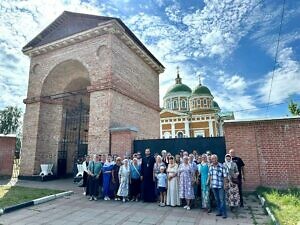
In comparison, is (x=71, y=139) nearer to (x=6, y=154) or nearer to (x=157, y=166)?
(x=6, y=154)

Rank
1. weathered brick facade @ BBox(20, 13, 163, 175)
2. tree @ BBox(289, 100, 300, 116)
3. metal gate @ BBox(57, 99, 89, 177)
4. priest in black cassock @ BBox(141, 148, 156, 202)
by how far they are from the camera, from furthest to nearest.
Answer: tree @ BBox(289, 100, 300, 116)
metal gate @ BBox(57, 99, 89, 177)
weathered brick facade @ BBox(20, 13, 163, 175)
priest in black cassock @ BBox(141, 148, 156, 202)

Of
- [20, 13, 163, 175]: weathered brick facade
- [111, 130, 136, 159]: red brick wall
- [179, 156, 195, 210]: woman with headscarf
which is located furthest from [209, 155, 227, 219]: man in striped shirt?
[20, 13, 163, 175]: weathered brick facade

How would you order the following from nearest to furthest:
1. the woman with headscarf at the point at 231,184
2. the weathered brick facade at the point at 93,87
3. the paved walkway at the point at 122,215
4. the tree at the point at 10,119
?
the paved walkway at the point at 122,215 → the woman with headscarf at the point at 231,184 → the weathered brick facade at the point at 93,87 → the tree at the point at 10,119

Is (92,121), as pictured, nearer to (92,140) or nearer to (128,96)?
(92,140)

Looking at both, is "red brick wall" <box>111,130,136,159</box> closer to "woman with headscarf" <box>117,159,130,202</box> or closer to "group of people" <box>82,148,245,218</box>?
"group of people" <box>82,148,245,218</box>

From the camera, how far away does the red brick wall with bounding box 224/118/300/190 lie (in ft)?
28.2

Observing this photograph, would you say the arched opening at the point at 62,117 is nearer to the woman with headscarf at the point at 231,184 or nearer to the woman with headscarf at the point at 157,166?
the woman with headscarf at the point at 157,166

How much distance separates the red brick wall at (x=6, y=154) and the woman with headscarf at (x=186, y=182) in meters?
12.6

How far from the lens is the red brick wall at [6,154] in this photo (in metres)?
14.6

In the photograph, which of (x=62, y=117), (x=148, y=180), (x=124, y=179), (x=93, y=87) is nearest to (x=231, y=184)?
→ (x=148, y=180)

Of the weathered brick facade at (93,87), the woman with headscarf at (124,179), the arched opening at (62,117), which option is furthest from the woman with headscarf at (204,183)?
the arched opening at (62,117)

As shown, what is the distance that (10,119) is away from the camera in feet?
148

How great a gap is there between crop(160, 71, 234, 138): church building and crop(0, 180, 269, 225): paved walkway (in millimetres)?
31381

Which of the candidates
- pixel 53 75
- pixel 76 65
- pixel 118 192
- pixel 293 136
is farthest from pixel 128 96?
pixel 293 136
